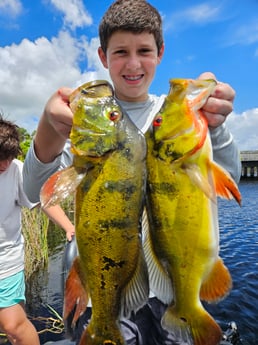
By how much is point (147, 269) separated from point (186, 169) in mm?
583

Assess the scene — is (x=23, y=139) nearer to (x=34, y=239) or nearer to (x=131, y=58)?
(x=131, y=58)

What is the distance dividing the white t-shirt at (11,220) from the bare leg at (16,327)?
465 mm

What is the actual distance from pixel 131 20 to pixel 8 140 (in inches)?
117

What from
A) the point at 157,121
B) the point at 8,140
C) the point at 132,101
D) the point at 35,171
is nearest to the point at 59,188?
the point at 35,171

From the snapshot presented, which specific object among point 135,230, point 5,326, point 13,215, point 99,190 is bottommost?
point 5,326

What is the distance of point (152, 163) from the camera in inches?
77.6

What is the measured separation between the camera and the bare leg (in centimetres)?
447

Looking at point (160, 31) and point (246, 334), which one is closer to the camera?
point (160, 31)

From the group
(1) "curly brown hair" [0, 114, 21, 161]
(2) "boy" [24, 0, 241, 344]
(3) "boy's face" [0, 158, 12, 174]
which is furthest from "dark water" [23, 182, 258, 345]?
(2) "boy" [24, 0, 241, 344]

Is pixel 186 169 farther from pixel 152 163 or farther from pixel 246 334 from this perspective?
pixel 246 334

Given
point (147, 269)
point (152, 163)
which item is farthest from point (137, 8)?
point (147, 269)

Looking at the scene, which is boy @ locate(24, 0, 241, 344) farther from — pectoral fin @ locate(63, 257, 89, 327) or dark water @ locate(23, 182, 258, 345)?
dark water @ locate(23, 182, 258, 345)

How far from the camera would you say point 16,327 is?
450cm

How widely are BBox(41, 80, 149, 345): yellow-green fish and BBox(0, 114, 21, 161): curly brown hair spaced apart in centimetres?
305
